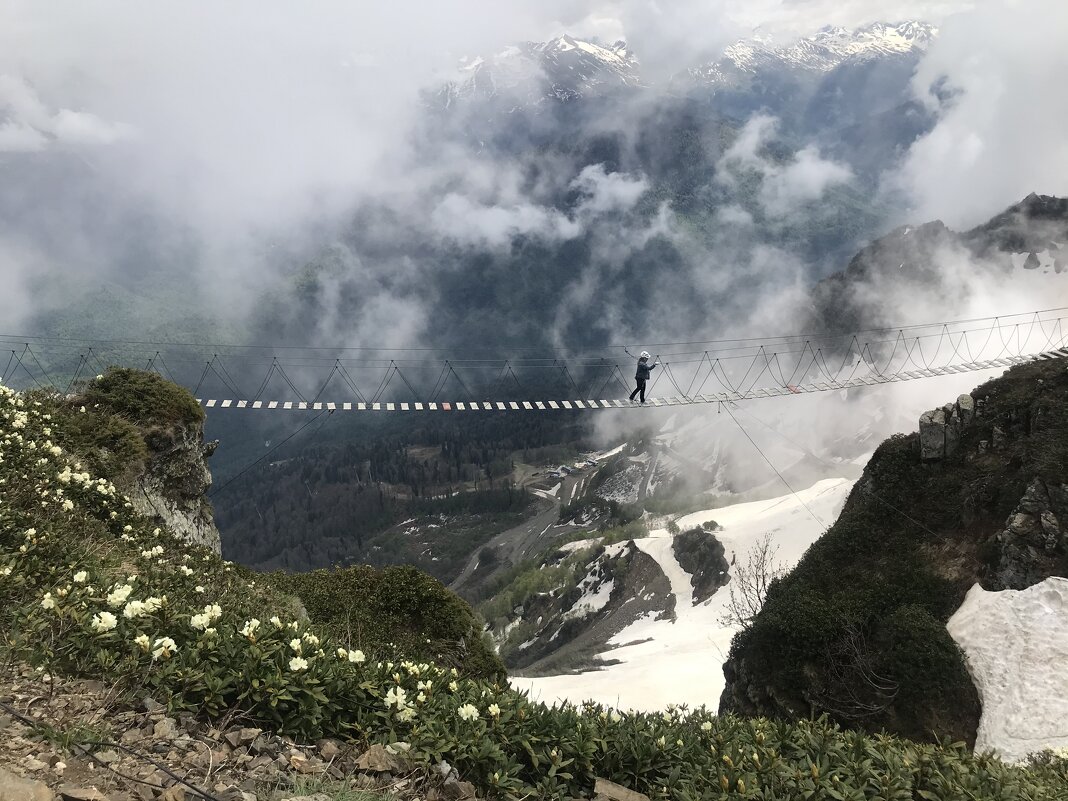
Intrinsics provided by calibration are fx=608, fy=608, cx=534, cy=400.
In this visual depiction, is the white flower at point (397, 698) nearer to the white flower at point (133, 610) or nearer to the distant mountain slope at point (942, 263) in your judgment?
the white flower at point (133, 610)

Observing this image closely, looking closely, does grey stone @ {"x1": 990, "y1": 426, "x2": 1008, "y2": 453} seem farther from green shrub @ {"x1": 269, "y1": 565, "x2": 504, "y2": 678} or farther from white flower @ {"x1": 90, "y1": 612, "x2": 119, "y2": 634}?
white flower @ {"x1": 90, "y1": 612, "x2": 119, "y2": 634}

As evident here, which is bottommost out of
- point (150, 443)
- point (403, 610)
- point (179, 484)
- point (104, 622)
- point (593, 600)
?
point (104, 622)

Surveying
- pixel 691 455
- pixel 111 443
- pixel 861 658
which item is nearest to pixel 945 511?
pixel 861 658

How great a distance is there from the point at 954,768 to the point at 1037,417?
25158mm

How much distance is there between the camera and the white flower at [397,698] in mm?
5484

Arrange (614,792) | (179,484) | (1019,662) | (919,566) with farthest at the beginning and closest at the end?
(919,566), (179,484), (1019,662), (614,792)

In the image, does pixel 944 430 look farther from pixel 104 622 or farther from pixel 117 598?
pixel 104 622

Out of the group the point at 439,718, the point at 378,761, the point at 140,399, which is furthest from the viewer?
the point at 140,399

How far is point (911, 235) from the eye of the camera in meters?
168

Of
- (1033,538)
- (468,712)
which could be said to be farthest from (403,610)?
(1033,538)

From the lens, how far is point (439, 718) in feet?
18.7

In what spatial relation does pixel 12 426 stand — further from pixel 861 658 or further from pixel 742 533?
pixel 742 533

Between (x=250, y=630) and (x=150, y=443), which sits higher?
(x=150, y=443)

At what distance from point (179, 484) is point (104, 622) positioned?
61.5ft
